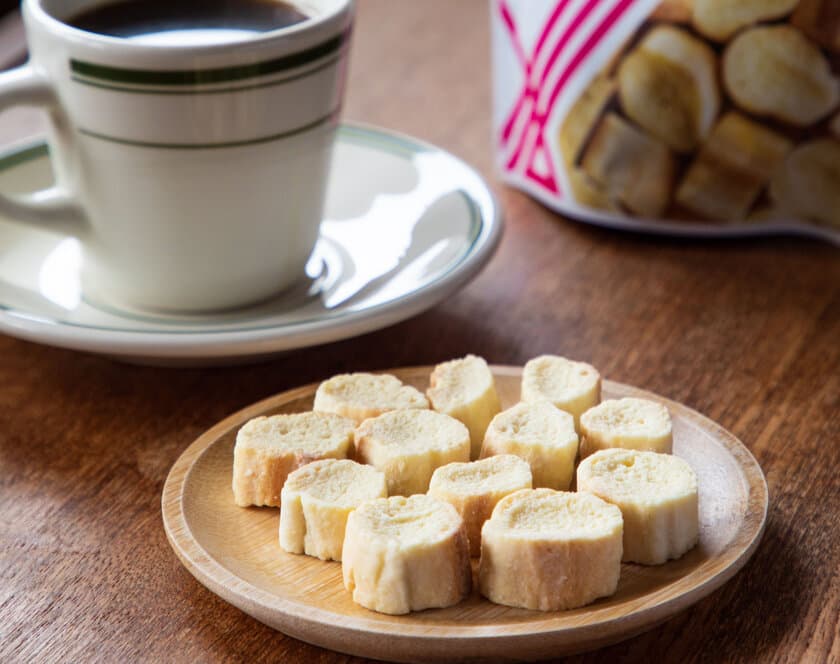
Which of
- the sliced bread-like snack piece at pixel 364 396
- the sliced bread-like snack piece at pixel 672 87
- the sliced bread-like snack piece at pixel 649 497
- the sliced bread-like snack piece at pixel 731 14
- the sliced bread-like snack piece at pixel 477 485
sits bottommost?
the sliced bread-like snack piece at pixel 364 396

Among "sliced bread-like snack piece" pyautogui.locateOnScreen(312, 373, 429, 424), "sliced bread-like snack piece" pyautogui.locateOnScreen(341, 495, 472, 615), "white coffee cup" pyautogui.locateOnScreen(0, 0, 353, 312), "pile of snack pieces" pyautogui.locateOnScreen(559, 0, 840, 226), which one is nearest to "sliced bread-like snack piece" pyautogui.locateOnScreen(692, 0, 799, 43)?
"pile of snack pieces" pyautogui.locateOnScreen(559, 0, 840, 226)

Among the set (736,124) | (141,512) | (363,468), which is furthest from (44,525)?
(736,124)

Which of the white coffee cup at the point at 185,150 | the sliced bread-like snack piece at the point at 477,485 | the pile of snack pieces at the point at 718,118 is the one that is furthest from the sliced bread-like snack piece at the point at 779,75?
the sliced bread-like snack piece at the point at 477,485

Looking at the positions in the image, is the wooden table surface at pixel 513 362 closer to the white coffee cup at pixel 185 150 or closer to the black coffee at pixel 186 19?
the white coffee cup at pixel 185 150

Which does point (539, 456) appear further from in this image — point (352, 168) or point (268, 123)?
point (352, 168)

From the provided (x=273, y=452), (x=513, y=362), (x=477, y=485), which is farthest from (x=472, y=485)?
(x=513, y=362)

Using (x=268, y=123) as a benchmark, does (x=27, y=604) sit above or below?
below

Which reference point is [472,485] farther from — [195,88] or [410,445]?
[195,88]
